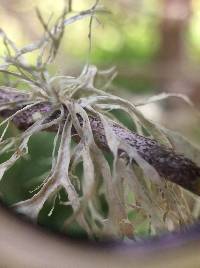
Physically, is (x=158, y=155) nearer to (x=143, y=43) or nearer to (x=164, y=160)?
(x=164, y=160)

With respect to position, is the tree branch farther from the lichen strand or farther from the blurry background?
the blurry background

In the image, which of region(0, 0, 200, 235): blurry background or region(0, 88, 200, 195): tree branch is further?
region(0, 0, 200, 235): blurry background

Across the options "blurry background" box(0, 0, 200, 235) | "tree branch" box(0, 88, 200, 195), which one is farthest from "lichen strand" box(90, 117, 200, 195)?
"blurry background" box(0, 0, 200, 235)

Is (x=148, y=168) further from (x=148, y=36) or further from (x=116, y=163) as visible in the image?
(x=148, y=36)

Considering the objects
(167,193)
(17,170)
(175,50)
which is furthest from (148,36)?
(167,193)

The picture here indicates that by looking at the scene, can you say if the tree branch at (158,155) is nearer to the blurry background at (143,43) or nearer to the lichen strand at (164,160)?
the lichen strand at (164,160)

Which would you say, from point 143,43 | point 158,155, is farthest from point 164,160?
point 143,43

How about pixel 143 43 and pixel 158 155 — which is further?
pixel 143 43

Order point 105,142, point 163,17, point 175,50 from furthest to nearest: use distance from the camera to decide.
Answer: point 175,50, point 163,17, point 105,142

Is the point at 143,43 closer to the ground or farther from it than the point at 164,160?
closer to the ground
